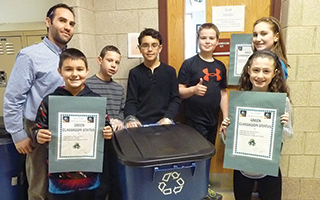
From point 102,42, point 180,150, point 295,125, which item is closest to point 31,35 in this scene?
point 102,42

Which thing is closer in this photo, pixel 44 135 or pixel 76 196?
pixel 44 135

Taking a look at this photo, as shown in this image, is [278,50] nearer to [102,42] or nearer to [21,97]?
[102,42]

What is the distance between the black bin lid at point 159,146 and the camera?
113cm

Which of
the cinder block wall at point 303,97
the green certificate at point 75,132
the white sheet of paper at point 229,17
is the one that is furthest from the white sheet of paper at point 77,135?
the cinder block wall at point 303,97

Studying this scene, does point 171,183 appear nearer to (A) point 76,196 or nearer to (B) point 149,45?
(A) point 76,196

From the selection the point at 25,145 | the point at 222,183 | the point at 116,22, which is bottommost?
the point at 222,183

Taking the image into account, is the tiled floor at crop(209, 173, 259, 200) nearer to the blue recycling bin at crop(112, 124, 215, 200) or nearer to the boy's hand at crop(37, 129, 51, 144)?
the blue recycling bin at crop(112, 124, 215, 200)

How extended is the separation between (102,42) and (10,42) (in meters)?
0.83

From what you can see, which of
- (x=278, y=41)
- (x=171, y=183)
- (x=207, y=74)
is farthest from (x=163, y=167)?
(x=278, y=41)

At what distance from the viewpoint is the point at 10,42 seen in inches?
83.7

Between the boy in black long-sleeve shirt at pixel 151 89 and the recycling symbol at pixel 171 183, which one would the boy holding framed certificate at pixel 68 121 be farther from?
the boy in black long-sleeve shirt at pixel 151 89

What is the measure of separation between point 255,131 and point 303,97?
3.17ft

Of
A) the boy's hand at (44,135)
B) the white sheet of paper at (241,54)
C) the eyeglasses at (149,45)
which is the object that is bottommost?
the boy's hand at (44,135)

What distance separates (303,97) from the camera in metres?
1.92
